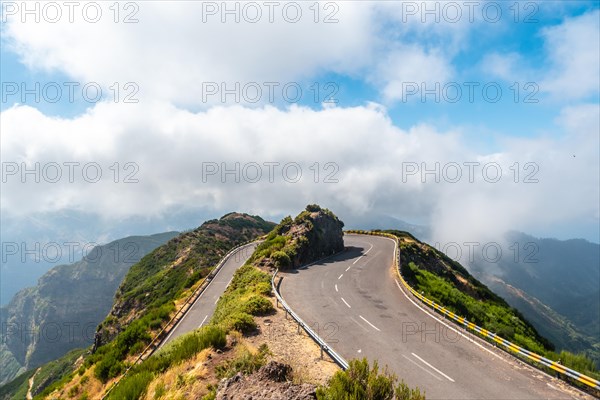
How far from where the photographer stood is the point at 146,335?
2577 centimetres

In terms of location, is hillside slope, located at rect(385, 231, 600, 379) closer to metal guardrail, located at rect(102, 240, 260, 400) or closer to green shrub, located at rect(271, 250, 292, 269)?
green shrub, located at rect(271, 250, 292, 269)

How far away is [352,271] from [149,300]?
35.5m

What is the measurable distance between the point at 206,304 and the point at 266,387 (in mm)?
25763

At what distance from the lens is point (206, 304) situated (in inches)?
1292

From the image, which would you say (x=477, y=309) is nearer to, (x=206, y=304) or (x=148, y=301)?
(x=206, y=304)

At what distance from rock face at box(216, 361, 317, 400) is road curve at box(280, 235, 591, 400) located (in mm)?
5617

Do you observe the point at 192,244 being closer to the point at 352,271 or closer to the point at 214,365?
the point at 352,271

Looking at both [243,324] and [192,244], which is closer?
[243,324]

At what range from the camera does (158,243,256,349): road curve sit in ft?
87.8

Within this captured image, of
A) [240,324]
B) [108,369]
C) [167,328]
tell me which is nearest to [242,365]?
[240,324]

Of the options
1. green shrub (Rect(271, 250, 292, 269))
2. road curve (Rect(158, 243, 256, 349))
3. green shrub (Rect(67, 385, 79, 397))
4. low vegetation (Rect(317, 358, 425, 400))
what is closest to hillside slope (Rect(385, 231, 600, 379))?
low vegetation (Rect(317, 358, 425, 400))

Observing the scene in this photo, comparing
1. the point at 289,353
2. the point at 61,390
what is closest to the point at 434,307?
the point at 289,353

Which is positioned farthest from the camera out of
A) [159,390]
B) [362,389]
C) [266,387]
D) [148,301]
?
[148,301]

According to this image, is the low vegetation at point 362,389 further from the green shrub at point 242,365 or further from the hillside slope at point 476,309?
the hillside slope at point 476,309
